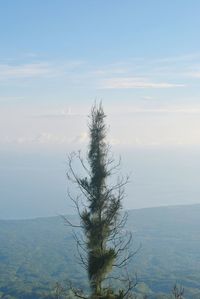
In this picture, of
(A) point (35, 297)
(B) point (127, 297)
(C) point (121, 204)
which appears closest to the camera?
(B) point (127, 297)

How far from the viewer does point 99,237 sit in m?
23.7

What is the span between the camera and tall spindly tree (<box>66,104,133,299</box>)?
2312 cm

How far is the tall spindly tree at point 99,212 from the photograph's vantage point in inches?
910

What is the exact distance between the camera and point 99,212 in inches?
947

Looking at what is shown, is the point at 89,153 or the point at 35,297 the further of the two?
the point at 35,297

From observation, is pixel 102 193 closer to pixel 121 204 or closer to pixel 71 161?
pixel 121 204

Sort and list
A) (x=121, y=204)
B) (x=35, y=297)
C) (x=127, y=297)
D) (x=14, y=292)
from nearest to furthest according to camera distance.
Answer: (x=127, y=297), (x=121, y=204), (x=35, y=297), (x=14, y=292)

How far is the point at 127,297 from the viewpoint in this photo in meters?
22.5

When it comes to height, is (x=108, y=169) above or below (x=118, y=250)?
above

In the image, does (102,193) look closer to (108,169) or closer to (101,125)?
(108,169)

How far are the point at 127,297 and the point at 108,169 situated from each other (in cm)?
628

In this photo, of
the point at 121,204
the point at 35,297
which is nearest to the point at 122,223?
the point at 121,204

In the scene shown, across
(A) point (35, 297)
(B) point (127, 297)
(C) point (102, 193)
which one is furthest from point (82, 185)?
(A) point (35, 297)

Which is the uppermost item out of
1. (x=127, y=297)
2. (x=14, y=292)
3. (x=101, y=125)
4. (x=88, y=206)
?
(x=101, y=125)
